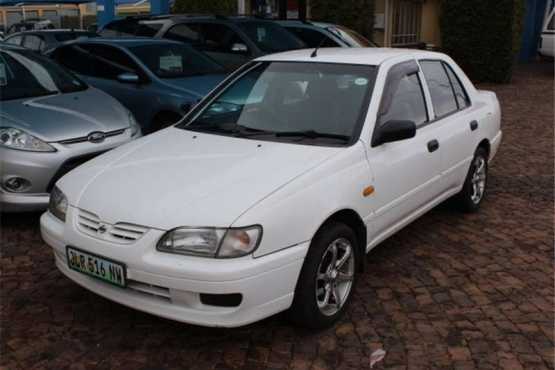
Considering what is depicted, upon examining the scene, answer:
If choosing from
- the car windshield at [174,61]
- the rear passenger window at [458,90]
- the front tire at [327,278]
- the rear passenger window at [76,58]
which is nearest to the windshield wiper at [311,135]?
the front tire at [327,278]

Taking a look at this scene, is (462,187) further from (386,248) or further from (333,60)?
(333,60)

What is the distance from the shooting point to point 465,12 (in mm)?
15438

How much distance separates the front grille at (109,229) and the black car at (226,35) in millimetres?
6868

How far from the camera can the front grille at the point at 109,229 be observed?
3.22 meters

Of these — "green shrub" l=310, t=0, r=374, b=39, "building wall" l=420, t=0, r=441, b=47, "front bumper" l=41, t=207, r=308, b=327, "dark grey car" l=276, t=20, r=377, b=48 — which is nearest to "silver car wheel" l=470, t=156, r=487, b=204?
"front bumper" l=41, t=207, r=308, b=327

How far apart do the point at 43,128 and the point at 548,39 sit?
16.7m

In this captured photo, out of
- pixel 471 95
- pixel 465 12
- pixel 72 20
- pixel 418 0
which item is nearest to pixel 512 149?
pixel 471 95

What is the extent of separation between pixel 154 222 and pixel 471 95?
11.8 ft

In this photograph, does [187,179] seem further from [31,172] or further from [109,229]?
[31,172]

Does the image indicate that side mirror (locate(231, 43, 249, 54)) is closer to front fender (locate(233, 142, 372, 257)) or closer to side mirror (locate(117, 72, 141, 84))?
side mirror (locate(117, 72, 141, 84))

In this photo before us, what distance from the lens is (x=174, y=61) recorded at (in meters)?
8.10

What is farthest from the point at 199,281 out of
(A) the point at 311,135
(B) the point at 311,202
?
(A) the point at 311,135

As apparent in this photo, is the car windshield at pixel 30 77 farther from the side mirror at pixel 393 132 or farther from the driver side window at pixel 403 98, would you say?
the side mirror at pixel 393 132

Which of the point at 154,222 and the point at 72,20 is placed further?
the point at 72,20
